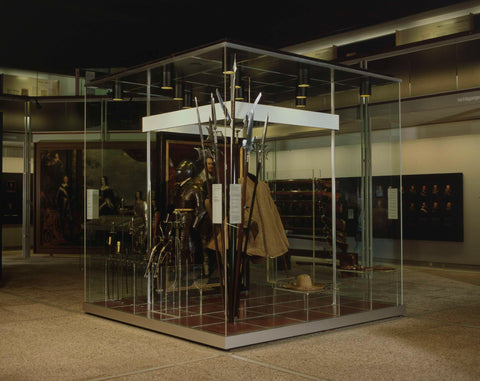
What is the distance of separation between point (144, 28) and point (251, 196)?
9.57 metres

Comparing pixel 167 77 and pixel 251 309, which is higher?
pixel 167 77

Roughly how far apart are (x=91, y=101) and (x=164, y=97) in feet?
3.76

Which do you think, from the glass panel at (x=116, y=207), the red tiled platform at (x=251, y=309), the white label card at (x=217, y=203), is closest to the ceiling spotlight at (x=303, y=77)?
the white label card at (x=217, y=203)

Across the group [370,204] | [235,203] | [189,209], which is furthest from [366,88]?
[235,203]

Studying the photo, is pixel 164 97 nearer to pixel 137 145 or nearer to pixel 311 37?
pixel 137 145

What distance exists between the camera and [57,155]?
591 inches

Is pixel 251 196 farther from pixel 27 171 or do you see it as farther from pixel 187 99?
pixel 27 171

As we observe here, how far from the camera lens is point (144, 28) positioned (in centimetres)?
1507

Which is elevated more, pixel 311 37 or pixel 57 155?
pixel 311 37

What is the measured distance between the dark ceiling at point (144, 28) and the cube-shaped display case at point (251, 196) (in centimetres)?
627

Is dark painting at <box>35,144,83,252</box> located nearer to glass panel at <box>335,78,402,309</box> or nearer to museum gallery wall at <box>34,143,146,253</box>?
museum gallery wall at <box>34,143,146,253</box>

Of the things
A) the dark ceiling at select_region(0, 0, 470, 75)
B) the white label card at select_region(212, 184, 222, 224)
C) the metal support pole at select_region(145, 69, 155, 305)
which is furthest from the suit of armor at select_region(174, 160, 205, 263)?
the dark ceiling at select_region(0, 0, 470, 75)

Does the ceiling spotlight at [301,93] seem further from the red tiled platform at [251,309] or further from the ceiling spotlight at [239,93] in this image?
the red tiled platform at [251,309]

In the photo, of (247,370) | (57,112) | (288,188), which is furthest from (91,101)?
(57,112)
